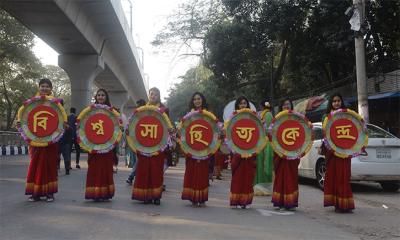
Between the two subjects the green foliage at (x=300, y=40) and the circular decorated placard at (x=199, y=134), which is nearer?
the circular decorated placard at (x=199, y=134)

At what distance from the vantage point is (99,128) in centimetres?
789

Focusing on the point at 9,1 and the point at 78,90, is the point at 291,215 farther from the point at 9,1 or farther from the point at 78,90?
the point at 78,90

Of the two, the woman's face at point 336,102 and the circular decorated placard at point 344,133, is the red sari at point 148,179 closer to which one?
the circular decorated placard at point 344,133

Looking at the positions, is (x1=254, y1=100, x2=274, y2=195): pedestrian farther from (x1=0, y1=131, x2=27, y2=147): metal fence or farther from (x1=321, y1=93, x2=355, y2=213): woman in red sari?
(x1=0, y1=131, x2=27, y2=147): metal fence

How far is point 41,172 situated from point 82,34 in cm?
1496

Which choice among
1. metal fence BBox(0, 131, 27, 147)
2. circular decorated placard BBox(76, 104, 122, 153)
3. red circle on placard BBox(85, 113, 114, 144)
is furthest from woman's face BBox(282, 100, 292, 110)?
metal fence BBox(0, 131, 27, 147)

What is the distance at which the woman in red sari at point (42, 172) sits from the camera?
771cm

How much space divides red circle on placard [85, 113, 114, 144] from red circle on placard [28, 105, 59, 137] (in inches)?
20.0

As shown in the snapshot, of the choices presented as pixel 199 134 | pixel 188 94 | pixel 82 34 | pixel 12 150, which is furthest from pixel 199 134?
pixel 188 94

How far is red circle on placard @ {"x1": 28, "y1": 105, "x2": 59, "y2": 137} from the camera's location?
7.71m

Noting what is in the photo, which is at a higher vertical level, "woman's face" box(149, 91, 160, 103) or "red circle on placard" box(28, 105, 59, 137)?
"woman's face" box(149, 91, 160, 103)

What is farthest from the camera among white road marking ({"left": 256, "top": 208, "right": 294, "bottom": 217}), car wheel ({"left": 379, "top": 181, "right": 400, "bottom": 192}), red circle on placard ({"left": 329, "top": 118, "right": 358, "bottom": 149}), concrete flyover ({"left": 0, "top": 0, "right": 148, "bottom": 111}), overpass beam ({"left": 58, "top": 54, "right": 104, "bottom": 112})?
overpass beam ({"left": 58, "top": 54, "right": 104, "bottom": 112})

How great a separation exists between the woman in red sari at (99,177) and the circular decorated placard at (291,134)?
2611mm

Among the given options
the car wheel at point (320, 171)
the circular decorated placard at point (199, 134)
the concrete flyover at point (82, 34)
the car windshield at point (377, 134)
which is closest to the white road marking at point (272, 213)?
the circular decorated placard at point (199, 134)
